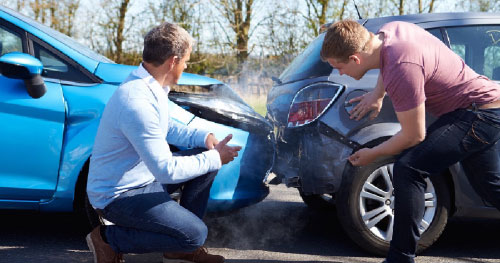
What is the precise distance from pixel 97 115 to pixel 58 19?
12.6 m

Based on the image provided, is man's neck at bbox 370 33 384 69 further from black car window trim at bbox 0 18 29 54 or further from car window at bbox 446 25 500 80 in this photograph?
black car window trim at bbox 0 18 29 54

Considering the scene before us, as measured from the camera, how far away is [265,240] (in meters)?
3.89

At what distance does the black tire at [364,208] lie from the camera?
3.45 m

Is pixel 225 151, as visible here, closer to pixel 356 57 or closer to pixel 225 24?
pixel 356 57

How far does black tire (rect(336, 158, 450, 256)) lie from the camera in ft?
11.3

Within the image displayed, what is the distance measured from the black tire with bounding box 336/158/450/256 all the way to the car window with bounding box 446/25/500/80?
0.75 m

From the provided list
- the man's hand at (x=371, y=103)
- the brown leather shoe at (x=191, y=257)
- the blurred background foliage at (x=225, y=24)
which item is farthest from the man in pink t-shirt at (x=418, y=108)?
the blurred background foliage at (x=225, y=24)

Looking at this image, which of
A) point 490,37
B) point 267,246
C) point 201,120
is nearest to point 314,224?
point 267,246

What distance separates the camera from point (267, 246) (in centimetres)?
375

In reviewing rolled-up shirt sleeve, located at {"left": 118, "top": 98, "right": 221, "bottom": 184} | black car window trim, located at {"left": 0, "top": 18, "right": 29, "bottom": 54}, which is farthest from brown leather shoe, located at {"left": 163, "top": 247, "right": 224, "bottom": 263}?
black car window trim, located at {"left": 0, "top": 18, "right": 29, "bottom": 54}

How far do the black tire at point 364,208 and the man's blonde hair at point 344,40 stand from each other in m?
1.01

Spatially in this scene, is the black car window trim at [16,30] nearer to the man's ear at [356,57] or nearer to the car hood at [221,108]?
the car hood at [221,108]

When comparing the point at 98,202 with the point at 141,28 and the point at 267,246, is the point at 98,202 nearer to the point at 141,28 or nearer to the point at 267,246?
the point at 267,246

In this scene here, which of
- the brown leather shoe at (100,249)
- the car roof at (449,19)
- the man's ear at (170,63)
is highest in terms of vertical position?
the car roof at (449,19)
